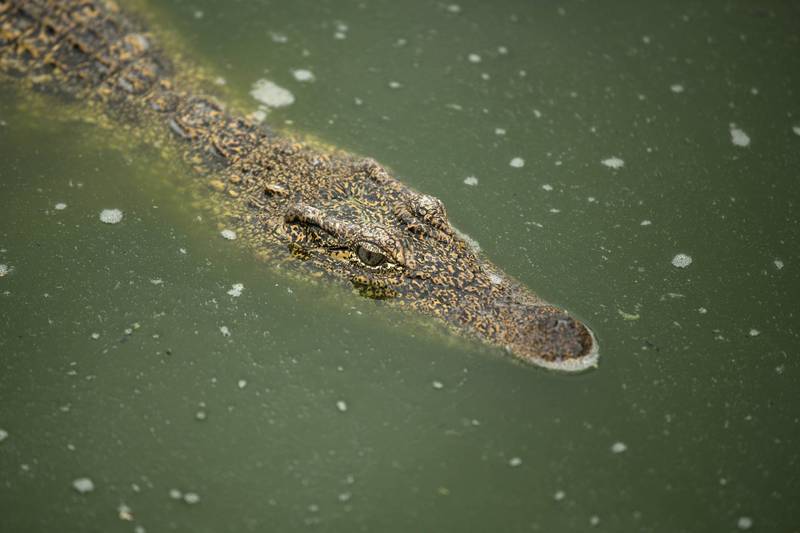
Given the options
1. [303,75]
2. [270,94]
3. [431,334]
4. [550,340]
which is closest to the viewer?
[550,340]

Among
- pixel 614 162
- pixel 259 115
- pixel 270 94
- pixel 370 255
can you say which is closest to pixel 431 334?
pixel 370 255

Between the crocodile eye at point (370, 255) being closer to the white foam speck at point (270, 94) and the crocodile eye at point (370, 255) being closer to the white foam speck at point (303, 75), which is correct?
the white foam speck at point (270, 94)

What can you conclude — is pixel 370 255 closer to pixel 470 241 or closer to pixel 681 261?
pixel 470 241

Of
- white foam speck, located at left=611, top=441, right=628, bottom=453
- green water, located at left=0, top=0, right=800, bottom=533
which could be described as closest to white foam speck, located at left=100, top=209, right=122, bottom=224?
green water, located at left=0, top=0, right=800, bottom=533

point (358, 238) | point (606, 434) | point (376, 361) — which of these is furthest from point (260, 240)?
point (606, 434)

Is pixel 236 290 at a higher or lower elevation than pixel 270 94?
lower

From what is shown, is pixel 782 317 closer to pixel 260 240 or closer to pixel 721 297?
pixel 721 297
